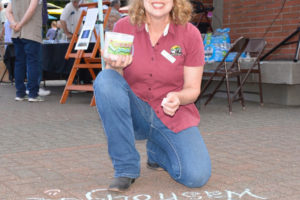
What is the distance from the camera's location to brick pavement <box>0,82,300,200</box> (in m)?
3.10

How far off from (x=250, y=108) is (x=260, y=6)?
Result: 7.64 ft

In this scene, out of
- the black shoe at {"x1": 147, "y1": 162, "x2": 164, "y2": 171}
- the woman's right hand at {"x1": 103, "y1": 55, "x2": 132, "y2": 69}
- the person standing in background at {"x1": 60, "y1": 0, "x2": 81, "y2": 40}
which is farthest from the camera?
the person standing in background at {"x1": 60, "y1": 0, "x2": 81, "y2": 40}

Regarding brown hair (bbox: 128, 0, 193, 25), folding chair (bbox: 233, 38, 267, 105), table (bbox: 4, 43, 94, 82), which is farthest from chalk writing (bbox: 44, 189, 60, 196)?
table (bbox: 4, 43, 94, 82)

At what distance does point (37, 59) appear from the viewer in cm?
788

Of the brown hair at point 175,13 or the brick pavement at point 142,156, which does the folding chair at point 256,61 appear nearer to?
the brick pavement at point 142,156

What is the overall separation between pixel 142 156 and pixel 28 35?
428 centimetres

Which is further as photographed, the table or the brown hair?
the table

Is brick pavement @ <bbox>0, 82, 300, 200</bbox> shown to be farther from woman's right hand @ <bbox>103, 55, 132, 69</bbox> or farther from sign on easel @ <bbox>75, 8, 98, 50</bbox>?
sign on easel @ <bbox>75, 8, 98, 50</bbox>

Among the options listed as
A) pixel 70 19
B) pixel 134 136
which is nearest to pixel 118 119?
pixel 134 136

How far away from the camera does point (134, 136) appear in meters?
3.19

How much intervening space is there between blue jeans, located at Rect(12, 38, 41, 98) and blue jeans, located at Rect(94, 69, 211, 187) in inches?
190

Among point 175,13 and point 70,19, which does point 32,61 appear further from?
point 175,13

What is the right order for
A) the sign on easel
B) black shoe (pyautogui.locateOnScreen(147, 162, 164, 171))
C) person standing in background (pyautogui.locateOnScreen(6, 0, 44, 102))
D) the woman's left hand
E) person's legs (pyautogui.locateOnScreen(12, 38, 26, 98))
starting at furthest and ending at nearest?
person's legs (pyautogui.locateOnScreen(12, 38, 26, 98)) < person standing in background (pyautogui.locateOnScreen(6, 0, 44, 102)) < the sign on easel < black shoe (pyautogui.locateOnScreen(147, 162, 164, 171)) < the woman's left hand

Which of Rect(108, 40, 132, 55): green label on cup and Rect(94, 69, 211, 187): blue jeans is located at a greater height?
Rect(108, 40, 132, 55): green label on cup
